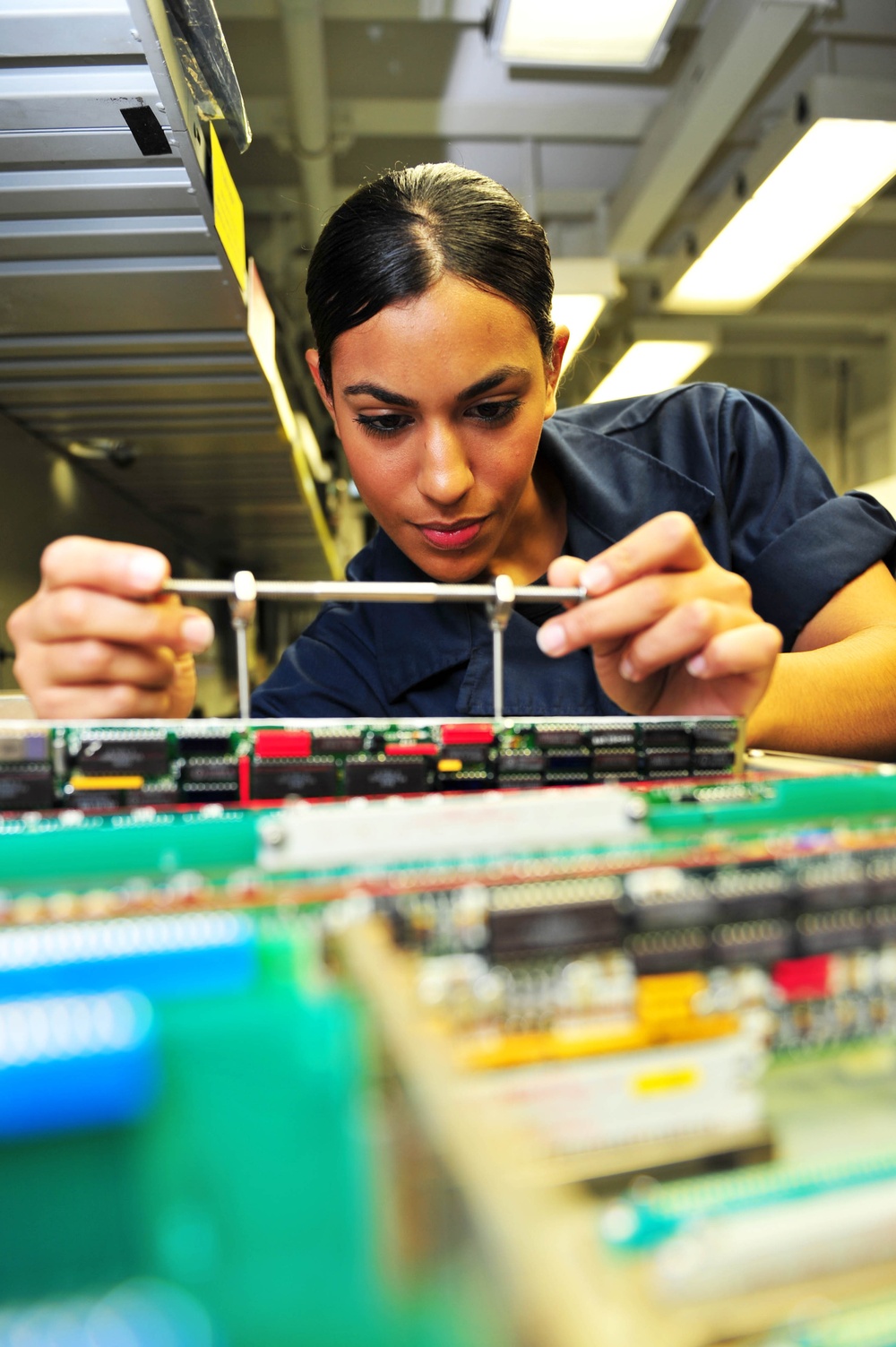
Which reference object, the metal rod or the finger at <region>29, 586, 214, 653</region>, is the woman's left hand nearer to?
the metal rod

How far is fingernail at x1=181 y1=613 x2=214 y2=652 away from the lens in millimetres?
595

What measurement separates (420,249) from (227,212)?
495 mm

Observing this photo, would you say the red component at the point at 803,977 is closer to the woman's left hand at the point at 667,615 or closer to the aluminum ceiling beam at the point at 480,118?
the woman's left hand at the point at 667,615

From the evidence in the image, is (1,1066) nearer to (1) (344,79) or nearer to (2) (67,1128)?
(2) (67,1128)

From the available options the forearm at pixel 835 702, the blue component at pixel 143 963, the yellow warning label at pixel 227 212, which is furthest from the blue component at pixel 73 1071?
the yellow warning label at pixel 227 212

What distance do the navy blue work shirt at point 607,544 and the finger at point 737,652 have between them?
0.39m

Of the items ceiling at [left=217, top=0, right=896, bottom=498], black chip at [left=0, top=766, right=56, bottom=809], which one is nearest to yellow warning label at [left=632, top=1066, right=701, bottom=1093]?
black chip at [left=0, top=766, right=56, bottom=809]

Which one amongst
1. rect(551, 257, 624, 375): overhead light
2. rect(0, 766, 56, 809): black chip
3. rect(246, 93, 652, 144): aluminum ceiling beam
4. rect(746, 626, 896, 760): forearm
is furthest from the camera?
rect(551, 257, 624, 375): overhead light

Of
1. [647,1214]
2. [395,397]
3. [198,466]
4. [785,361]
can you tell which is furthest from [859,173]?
[785,361]

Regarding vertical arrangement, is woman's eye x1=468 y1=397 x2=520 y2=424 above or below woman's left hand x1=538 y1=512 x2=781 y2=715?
above

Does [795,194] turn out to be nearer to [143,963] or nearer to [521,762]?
[521,762]

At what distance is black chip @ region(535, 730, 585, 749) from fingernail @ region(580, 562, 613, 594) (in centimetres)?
12

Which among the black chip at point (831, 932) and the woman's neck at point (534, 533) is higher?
the woman's neck at point (534, 533)

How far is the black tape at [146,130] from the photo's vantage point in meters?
0.97
